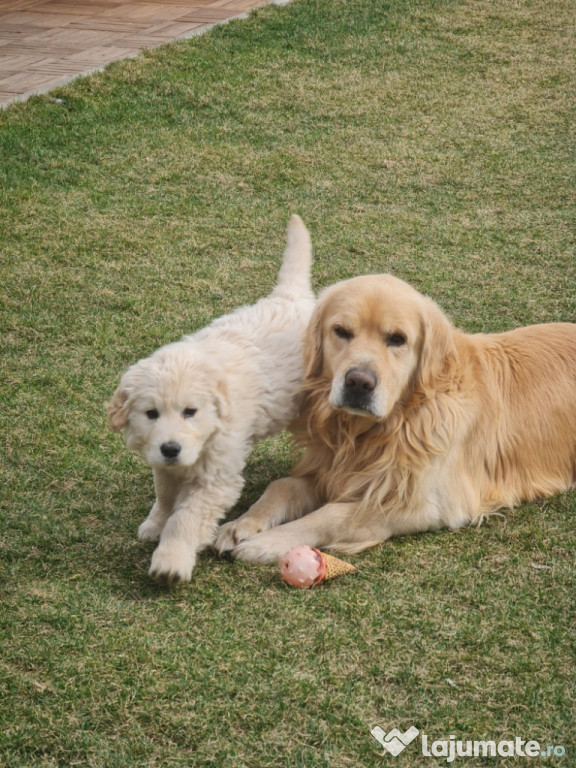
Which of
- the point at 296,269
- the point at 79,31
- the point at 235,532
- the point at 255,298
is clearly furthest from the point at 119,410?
the point at 79,31

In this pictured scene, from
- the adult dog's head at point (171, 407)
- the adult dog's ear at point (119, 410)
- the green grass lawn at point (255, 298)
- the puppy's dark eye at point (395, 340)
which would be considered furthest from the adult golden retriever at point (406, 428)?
the adult dog's ear at point (119, 410)

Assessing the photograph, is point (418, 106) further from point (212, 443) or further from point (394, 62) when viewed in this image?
point (212, 443)

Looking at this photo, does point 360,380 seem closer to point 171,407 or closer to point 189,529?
point 171,407

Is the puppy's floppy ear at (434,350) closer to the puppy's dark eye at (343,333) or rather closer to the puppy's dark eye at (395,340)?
the puppy's dark eye at (395,340)

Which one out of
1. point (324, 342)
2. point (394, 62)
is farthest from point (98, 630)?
point (394, 62)

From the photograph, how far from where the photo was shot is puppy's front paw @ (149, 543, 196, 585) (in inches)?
122

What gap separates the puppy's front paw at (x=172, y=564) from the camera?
3.10 m

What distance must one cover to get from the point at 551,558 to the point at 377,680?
0.87m

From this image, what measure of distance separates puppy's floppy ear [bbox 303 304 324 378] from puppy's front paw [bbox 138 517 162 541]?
2.33 feet

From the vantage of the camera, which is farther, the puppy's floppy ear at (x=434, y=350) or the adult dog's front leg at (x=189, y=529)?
the puppy's floppy ear at (x=434, y=350)

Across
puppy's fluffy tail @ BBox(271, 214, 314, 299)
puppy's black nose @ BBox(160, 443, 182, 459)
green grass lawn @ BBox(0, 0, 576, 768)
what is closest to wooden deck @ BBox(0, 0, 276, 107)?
green grass lawn @ BBox(0, 0, 576, 768)

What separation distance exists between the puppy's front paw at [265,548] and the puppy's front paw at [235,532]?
35mm

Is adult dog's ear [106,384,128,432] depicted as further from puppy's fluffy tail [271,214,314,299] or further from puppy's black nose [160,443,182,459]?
puppy's fluffy tail [271,214,314,299]

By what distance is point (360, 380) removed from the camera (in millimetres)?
3211
